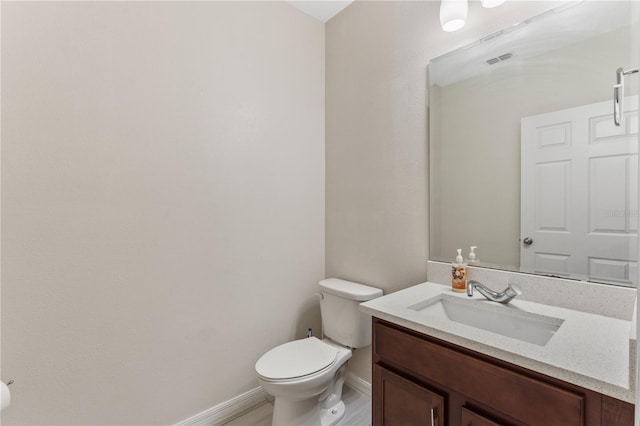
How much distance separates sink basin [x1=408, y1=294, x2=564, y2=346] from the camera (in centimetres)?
103

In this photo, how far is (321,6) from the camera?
1978mm

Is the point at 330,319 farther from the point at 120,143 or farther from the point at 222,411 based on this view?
the point at 120,143

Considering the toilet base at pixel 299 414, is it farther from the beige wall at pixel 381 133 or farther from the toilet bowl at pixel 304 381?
the beige wall at pixel 381 133

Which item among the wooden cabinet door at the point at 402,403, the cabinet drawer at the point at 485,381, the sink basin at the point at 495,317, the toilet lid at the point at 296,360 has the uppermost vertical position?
the sink basin at the point at 495,317

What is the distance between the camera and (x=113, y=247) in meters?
1.33

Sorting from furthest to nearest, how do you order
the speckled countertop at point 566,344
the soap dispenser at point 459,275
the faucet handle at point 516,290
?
the soap dispenser at point 459,275 < the faucet handle at point 516,290 < the speckled countertop at point 566,344

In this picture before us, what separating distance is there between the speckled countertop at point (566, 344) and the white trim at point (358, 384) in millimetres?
983

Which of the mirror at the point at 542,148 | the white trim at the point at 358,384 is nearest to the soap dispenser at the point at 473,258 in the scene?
the mirror at the point at 542,148

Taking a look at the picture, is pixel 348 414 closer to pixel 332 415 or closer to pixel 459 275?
pixel 332 415

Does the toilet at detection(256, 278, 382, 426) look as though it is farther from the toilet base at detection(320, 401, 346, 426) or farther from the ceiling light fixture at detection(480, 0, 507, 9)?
the ceiling light fixture at detection(480, 0, 507, 9)

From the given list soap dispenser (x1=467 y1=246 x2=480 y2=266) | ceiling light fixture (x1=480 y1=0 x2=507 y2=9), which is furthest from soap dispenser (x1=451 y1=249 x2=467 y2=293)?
ceiling light fixture (x1=480 y1=0 x2=507 y2=9)

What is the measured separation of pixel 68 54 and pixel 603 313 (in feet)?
7.66

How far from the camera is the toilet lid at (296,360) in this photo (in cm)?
140

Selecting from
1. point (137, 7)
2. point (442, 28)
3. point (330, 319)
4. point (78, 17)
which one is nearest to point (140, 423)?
point (330, 319)
